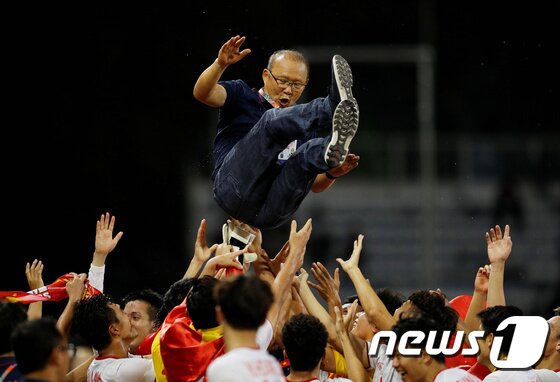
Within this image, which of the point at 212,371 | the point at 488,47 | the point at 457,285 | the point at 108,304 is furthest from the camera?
the point at 488,47

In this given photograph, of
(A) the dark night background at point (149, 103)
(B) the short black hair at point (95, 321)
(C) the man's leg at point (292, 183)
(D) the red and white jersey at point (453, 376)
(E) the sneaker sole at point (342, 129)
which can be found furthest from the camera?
(A) the dark night background at point (149, 103)

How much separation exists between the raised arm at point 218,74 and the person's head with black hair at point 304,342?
1487mm

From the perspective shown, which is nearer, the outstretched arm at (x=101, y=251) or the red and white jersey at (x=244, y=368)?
the red and white jersey at (x=244, y=368)

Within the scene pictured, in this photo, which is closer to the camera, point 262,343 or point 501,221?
point 262,343

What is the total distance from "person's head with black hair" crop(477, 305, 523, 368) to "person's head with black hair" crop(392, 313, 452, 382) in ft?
1.13

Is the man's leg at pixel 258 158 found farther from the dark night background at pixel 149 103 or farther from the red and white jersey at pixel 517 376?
the dark night background at pixel 149 103

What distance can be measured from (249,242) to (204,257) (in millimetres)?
291

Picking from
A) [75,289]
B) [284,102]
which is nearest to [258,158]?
[284,102]

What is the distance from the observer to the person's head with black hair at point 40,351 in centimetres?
445

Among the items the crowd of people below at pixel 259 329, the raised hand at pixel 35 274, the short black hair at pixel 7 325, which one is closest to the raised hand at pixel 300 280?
the crowd of people below at pixel 259 329

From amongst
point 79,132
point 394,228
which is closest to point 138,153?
point 79,132

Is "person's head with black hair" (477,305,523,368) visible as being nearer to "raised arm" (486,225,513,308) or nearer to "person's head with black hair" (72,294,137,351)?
"raised arm" (486,225,513,308)

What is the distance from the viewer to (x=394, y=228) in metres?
14.8

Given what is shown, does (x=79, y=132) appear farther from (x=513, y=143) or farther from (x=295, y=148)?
(x=295, y=148)
